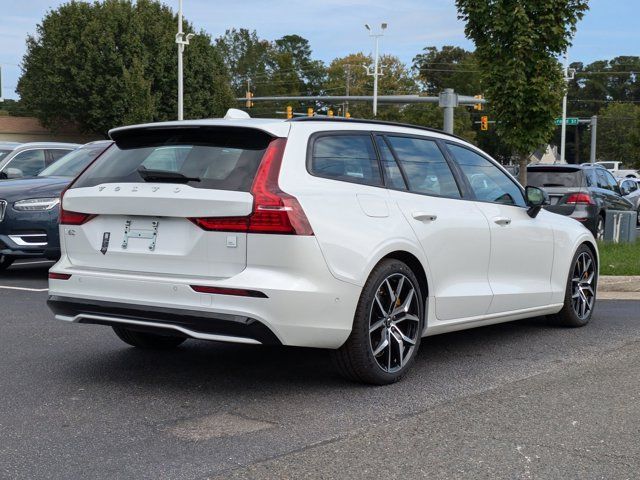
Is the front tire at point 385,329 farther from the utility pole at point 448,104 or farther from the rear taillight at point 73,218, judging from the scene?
the utility pole at point 448,104

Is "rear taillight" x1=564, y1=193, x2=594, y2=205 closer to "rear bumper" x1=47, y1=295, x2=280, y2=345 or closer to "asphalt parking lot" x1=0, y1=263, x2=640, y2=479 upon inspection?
"asphalt parking lot" x1=0, y1=263, x2=640, y2=479

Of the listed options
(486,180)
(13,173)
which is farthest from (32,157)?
(486,180)

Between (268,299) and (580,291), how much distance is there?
4021mm

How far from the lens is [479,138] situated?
10575 centimetres

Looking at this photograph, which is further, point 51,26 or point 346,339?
point 51,26

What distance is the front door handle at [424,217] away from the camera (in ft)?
18.9

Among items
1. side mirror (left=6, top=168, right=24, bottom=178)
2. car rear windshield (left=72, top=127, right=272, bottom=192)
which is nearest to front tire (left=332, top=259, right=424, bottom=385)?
car rear windshield (left=72, top=127, right=272, bottom=192)

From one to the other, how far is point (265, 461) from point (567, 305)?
4.36 metres

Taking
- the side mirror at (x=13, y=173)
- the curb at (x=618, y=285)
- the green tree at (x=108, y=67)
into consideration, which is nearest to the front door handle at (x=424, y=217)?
the curb at (x=618, y=285)

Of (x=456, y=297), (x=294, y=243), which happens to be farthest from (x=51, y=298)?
(x=456, y=297)

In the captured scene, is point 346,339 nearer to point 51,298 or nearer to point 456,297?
point 456,297

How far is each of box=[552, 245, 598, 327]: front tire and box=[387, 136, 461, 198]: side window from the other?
6.21 feet

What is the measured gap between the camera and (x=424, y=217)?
19.1 ft

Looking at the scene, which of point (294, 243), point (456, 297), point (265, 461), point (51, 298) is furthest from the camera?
point (456, 297)
